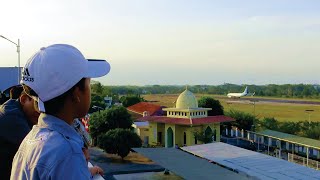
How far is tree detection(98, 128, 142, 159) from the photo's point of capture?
26.2 meters

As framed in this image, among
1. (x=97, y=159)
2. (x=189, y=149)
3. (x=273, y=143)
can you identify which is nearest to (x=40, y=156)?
(x=189, y=149)

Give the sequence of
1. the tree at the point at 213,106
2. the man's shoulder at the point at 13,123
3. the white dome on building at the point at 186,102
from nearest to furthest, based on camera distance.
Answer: the man's shoulder at the point at 13,123, the white dome on building at the point at 186,102, the tree at the point at 213,106

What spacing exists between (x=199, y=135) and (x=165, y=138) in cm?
331

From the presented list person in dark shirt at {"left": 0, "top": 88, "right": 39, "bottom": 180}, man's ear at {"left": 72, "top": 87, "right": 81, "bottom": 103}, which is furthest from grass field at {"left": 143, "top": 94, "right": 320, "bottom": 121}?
man's ear at {"left": 72, "top": 87, "right": 81, "bottom": 103}

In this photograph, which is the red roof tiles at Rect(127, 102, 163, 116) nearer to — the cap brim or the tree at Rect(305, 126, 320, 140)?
the tree at Rect(305, 126, 320, 140)

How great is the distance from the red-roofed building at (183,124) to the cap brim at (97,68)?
25.9 meters

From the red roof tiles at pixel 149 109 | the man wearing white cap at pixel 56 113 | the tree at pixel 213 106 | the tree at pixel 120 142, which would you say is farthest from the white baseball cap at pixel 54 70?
the tree at pixel 213 106

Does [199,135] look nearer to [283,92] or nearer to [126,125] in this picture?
[126,125]

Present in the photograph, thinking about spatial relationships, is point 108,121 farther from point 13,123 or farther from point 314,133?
point 13,123

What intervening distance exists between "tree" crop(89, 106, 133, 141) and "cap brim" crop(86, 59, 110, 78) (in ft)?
94.8

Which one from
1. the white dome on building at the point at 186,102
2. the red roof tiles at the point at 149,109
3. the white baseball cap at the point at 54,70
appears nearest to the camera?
the white baseball cap at the point at 54,70

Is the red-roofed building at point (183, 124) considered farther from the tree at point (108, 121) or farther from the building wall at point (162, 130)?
the tree at point (108, 121)

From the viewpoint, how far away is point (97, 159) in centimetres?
2681

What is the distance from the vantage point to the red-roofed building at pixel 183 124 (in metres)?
28.7
